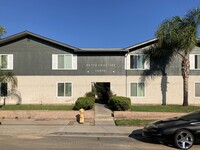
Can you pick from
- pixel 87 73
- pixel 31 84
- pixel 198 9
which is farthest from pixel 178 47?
pixel 31 84

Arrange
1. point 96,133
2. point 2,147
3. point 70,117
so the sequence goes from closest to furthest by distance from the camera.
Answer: point 2,147
point 96,133
point 70,117

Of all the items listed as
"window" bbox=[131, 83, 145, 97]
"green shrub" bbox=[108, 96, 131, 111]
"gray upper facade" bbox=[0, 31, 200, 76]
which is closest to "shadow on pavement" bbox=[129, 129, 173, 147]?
"green shrub" bbox=[108, 96, 131, 111]

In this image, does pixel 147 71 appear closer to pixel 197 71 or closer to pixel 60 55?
pixel 197 71

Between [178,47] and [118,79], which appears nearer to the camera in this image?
[178,47]

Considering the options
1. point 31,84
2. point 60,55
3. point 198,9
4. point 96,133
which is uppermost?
point 198,9

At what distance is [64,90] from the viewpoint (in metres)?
29.4

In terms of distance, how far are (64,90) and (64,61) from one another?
2.62 metres

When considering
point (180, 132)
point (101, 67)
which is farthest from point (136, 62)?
point (180, 132)

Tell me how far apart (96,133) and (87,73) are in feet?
52.0

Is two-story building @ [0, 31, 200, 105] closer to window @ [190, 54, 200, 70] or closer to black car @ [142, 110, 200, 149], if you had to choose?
window @ [190, 54, 200, 70]

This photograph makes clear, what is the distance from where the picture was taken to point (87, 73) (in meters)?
29.6

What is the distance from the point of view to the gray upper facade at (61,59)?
2934cm

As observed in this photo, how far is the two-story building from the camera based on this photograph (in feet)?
95.8

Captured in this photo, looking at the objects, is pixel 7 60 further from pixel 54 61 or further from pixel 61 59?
pixel 61 59
